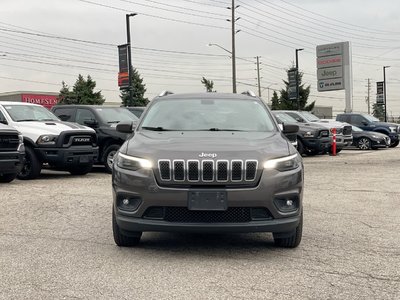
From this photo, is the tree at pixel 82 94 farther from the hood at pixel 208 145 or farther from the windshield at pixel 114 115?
the hood at pixel 208 145

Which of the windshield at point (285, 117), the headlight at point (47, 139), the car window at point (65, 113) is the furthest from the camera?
the windshield at point (285, 117)

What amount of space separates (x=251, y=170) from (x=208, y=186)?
442 millimetres

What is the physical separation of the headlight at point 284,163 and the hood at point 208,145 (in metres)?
0.06


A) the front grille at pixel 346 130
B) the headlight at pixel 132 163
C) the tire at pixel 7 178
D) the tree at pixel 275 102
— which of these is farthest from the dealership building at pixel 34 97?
the headlight at pixel 132 163

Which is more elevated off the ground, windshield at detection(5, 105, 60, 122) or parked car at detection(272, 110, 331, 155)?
windshield at detection(5, 105, 60, 122)

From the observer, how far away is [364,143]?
75.9 ft

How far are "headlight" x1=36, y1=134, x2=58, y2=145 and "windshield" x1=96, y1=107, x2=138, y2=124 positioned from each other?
6.89 feet

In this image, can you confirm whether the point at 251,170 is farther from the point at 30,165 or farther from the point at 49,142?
the point at 30,165

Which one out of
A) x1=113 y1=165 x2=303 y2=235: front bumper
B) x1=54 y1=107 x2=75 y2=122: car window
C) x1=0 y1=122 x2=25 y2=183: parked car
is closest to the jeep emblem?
x1=113 y1=165 x2=303 y2=235: front bumper

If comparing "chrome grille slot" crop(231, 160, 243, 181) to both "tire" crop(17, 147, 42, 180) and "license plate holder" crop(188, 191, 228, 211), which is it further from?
"tire" crop(17, 147, 42, 180)

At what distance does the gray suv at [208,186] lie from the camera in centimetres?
471

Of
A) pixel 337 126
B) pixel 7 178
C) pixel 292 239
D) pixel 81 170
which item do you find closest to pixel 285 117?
pixel 337 126

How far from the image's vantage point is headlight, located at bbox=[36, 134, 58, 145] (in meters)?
11.5

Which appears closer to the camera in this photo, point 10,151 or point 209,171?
point 209,171
